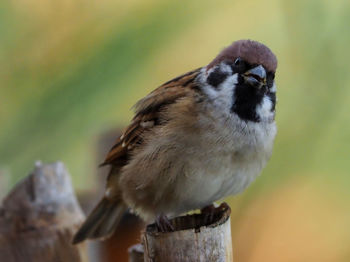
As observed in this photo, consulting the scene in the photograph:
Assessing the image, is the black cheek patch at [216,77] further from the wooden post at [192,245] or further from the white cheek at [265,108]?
the wooden post at [192,245]

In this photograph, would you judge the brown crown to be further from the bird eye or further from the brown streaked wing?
the brown streaked wing

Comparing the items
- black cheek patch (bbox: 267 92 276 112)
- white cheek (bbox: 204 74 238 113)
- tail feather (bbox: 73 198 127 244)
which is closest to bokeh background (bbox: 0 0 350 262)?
tail feather (bbox: 73 198 127 244)

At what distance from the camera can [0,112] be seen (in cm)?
371

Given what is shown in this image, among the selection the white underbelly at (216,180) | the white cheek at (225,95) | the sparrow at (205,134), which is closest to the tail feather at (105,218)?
the sparrow at (205,134)

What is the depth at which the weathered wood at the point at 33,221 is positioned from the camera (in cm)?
207

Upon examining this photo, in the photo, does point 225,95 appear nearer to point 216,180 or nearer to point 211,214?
point 216,180

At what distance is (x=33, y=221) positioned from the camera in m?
2.07

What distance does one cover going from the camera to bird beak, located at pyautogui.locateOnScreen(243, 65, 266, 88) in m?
2.10

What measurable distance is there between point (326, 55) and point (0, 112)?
199 cm

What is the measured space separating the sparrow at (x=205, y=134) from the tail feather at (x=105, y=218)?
8.7 inches

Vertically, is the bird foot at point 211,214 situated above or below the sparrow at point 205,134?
below

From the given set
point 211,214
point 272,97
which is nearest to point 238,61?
point 272,97

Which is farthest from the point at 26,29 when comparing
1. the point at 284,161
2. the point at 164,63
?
the point at 284,161

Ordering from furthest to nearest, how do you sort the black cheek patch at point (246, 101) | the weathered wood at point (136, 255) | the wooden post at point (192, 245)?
the black cheek patch at point (246, 101), the weathered wood at point (136, 255), the wooden post at point (192, 245)
